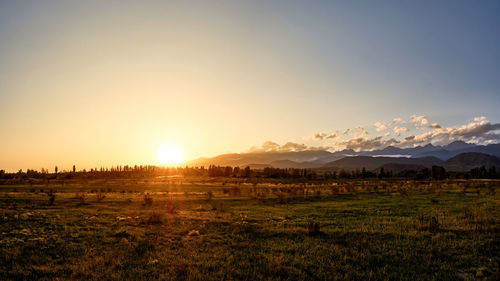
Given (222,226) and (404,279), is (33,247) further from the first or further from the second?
(404,279)

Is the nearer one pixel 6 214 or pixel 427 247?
pixel 427 247

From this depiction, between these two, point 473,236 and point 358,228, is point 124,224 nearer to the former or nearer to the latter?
point 358,228

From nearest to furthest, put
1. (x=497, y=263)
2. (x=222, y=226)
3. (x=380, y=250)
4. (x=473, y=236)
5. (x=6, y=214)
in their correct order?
(x=497, y=263), (x=380, y=250), (x=473, y=236), (x=222, y=226), (x=6, y=214)

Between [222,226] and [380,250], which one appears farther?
[222,226]

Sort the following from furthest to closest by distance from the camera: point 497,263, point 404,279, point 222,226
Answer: point 222,226 → point 497,263 → point 404,279

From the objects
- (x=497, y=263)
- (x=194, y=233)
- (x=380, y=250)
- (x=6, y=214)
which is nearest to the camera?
(x=497, y=263)

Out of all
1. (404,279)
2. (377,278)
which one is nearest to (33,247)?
(377,278)

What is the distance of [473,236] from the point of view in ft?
45.8

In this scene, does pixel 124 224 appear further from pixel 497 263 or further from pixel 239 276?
pixel 497 263

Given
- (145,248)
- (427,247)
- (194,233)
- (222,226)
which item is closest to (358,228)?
(427,247)

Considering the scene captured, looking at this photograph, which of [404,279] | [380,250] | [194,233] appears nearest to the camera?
[404,279]

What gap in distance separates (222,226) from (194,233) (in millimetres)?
2574

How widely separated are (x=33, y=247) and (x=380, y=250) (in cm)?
1560

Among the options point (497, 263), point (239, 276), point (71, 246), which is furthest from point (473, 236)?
point (71, 246)
